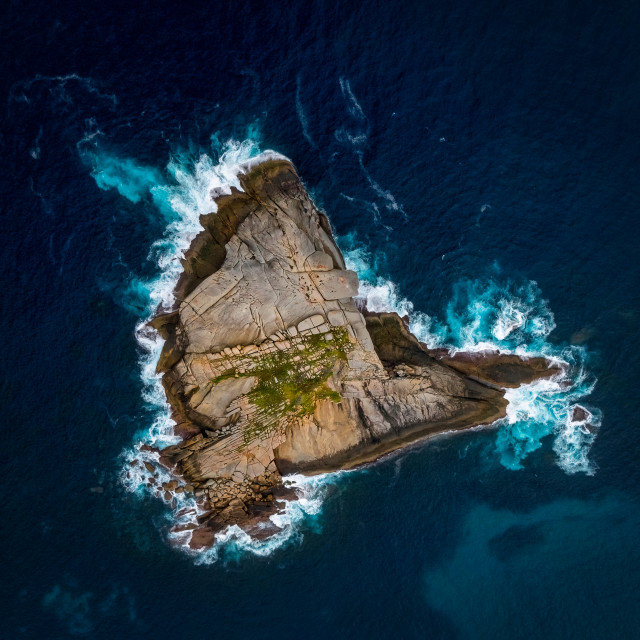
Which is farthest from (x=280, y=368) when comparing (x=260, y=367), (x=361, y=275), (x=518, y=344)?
(x=518, y=344)

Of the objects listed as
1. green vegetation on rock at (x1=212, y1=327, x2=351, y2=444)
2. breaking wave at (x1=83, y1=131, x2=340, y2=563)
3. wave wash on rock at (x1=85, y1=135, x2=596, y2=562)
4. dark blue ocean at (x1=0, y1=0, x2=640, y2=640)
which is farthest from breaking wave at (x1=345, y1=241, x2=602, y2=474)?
breaking wave at (x1=83, y1=131, x2=340, y2=563)

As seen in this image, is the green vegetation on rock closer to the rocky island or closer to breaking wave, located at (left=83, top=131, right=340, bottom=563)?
the rocky island

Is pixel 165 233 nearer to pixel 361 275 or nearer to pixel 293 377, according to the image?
pixel 293 377

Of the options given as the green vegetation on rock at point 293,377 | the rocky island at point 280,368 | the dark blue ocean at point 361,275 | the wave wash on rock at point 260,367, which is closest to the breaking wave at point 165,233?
the wave wash on rock at point 260,367

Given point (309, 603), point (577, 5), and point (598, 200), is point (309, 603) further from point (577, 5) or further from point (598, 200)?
point (577, 5)

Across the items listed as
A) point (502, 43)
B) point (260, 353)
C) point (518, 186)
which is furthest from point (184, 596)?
point (502, 43)

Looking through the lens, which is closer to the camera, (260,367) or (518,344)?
(260,367)
